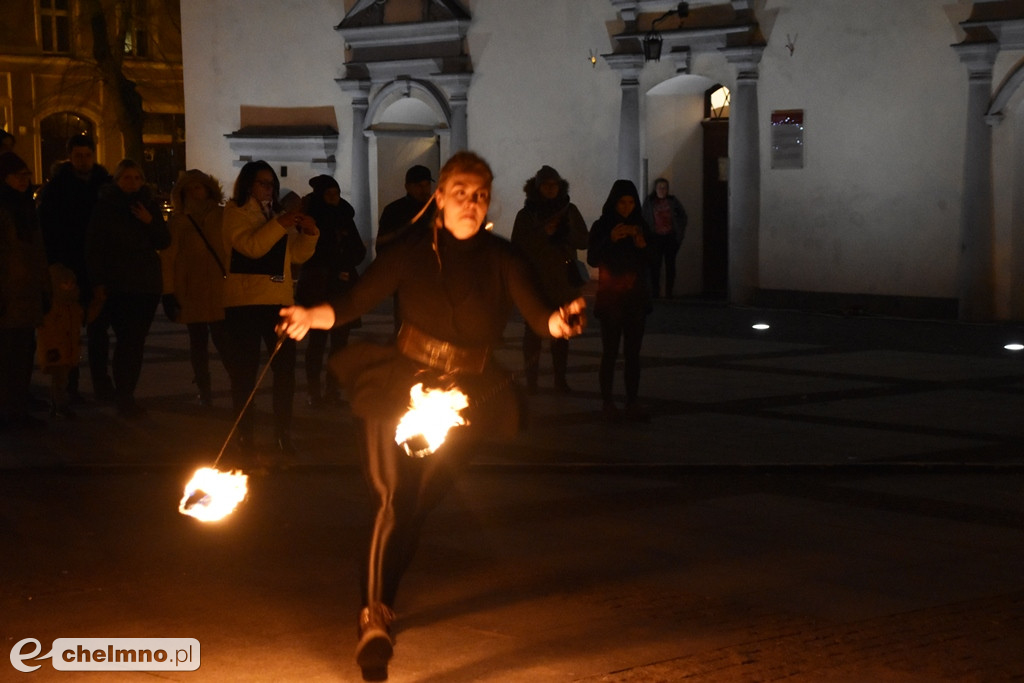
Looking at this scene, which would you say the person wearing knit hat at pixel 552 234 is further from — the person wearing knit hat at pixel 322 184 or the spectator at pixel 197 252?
the spectator at pixel 197 252

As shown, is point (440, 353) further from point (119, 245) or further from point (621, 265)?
point (119, 245)

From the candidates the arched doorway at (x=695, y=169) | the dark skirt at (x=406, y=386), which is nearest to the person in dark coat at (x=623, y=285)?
the dark skirt at (x=406, y=386)

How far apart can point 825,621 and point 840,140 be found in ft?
50.4

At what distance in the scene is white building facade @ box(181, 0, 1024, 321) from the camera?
1967 centimetres

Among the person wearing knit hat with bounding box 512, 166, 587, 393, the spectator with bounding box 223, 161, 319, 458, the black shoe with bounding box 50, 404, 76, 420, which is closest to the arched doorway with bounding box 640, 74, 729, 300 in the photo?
the person wearing knit hat with bounding box 512, 166, 587, 393

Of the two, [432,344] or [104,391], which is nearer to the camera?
[432,344]

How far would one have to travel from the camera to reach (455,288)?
19.1 ft

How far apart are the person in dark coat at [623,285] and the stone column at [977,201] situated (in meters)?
8.72

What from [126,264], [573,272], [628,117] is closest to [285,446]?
[126,264]

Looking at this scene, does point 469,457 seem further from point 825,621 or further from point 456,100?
point 456,100

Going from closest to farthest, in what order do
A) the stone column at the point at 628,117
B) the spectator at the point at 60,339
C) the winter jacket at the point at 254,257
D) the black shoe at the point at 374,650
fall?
the black shoe at the point at 374,650, the winter jacket at the point at 254,257, the spectator at the point at 60,339, the stone column at the point at 628,117

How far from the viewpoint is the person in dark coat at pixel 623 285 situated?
1187 cm

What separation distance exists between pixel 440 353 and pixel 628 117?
58.0 ft

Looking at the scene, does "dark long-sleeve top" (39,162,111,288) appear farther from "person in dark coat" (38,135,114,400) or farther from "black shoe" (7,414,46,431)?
"black shoe" (7,414,46,431)
